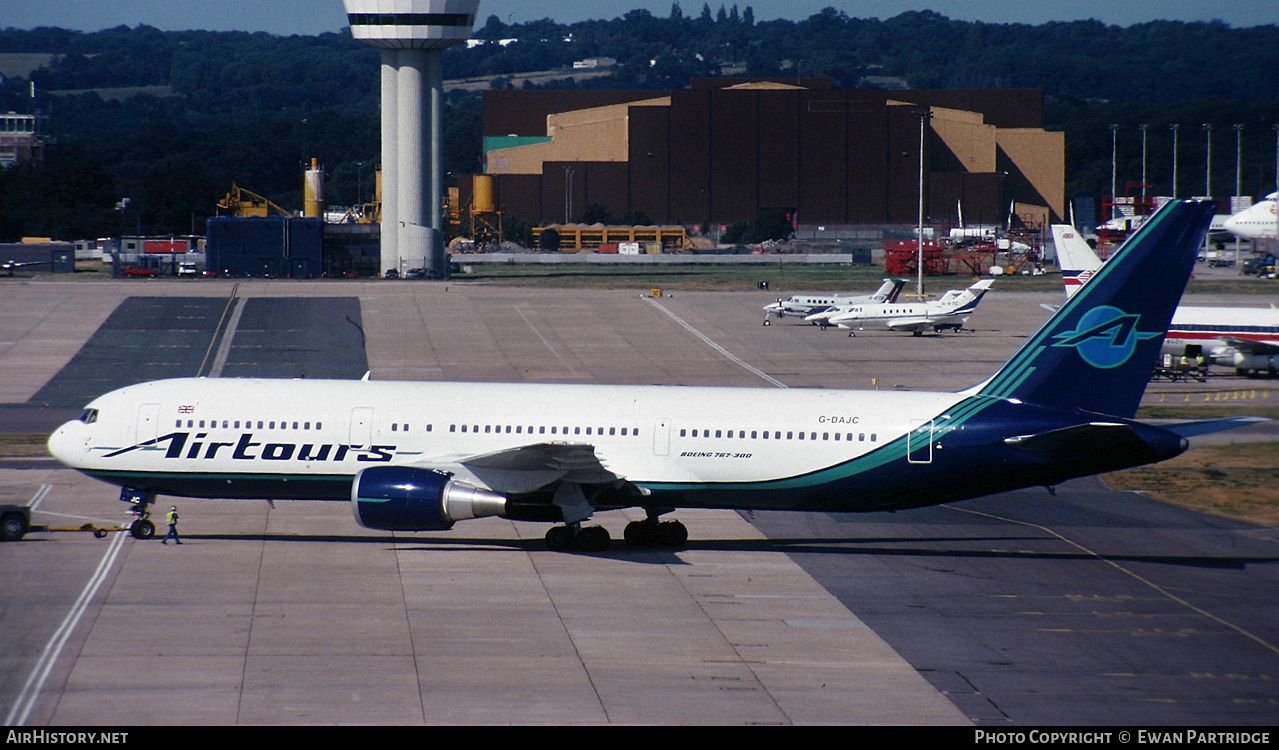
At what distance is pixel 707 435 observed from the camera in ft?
112

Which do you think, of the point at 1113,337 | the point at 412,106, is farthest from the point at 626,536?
the point at 412,106

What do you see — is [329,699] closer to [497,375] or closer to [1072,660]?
[1072,660]

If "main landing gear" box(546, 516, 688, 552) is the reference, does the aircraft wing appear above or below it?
above

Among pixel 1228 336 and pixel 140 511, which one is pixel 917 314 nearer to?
pixel 1228 336

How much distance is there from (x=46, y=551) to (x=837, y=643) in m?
19.2

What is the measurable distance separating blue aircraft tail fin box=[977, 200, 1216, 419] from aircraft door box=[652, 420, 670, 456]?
8655mm

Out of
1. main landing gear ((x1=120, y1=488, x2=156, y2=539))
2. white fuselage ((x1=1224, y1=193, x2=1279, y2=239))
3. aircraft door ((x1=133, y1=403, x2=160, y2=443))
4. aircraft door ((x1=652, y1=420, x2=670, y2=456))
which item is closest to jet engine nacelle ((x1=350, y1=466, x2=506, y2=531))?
aircraft door ((x1=652, y1=420, x2=670, y2=456))

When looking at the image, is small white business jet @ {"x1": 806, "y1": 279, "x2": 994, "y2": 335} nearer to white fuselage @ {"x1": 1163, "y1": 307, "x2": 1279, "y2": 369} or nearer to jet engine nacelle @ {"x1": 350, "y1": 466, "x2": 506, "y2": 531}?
white fuselage @ {"x1": 1163, "y1": 307, "x2": 1279, "y2": 369}

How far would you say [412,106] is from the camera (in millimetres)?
126875

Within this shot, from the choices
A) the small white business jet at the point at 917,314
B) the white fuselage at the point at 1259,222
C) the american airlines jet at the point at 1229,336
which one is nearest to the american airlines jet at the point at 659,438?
the american airlines jet at the point at 1229,336

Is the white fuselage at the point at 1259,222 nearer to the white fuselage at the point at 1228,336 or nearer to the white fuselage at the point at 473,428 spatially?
the white fuselage at the point at 1228,336

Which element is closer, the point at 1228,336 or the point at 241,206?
the point at 1228,336

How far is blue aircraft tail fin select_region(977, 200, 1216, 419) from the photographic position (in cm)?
3322

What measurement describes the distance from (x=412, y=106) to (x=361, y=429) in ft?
317
